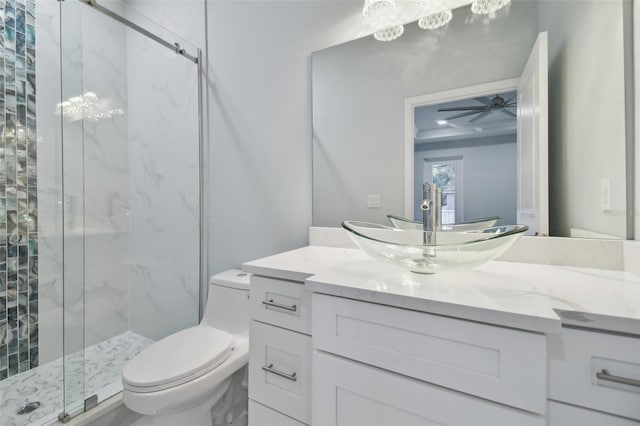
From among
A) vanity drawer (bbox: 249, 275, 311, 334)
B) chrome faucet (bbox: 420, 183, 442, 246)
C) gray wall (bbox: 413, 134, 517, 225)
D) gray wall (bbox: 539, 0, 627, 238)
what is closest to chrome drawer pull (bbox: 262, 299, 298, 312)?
vanity drawer (bbox: 249, 275, 311, 334)

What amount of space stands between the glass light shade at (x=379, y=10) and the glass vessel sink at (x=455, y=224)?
86cm

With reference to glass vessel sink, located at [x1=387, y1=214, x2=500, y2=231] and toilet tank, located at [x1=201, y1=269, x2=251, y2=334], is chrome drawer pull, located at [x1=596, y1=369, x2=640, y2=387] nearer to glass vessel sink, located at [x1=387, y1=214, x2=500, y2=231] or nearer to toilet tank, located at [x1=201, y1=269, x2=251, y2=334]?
glass vessel sink, located at [x1=387, y1=214, x2=500, y2=231]

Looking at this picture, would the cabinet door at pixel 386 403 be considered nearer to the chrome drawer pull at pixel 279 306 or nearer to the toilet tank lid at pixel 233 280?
the chrome drawer pull at pixel 279 306

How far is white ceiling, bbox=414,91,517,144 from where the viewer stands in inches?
38.8

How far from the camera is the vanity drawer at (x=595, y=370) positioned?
1.54 ft

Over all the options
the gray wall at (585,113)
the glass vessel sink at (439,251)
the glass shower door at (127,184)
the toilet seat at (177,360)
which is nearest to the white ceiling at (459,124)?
the gray wall at (585,113)

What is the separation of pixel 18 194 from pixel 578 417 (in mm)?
2479

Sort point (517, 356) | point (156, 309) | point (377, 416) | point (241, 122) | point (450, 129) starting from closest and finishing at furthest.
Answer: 1. point (517, 356)
2. point (377, 416)
3. point (450, 129)
4. point (241, 122)
5. point (156, 309)

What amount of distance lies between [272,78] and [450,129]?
960mm

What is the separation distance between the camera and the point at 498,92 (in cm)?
99

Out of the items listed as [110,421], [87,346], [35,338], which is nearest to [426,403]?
[110,421]

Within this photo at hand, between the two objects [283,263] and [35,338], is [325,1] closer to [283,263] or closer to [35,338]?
[283,263]

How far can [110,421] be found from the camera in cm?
127

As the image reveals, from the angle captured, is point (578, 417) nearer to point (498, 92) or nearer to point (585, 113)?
point (585, 113)
